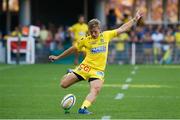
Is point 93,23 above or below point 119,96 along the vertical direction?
above

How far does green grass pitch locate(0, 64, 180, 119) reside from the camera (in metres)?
14.2

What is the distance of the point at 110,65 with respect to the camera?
3434 centimetres

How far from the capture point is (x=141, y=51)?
36.2 meters

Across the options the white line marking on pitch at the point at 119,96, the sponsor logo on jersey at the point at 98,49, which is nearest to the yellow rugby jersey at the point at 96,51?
the sponsor logo on jersey at the point at 98,49

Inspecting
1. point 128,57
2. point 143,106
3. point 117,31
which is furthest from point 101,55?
point 128,57

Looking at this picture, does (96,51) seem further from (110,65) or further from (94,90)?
(110,65)

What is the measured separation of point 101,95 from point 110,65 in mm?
15697

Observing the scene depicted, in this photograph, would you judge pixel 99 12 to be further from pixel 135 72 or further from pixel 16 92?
pixel 16 92

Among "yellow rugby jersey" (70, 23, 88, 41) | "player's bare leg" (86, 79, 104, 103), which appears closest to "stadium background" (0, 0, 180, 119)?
"player's bare leg" (86, 79, 104, 103)

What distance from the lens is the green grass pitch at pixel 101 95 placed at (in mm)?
14240

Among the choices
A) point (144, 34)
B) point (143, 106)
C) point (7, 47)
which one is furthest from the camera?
point (144, 34)

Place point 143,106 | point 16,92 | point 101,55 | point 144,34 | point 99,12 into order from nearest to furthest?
point 101,55 < point 143,106 < point 16,92 < point 144,34 < point 99,12

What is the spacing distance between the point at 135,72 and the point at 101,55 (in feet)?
46.5

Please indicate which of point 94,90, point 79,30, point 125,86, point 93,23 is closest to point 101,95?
point 125,86
